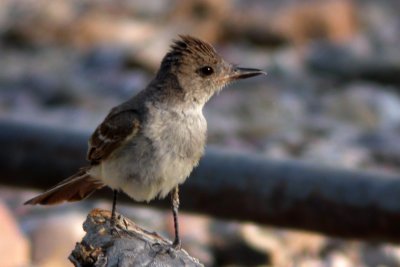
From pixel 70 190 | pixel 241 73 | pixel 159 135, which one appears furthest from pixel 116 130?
pixel 241 73

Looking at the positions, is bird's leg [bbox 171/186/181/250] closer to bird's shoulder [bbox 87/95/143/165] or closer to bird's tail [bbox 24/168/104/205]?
bird's shoulder [bbox 87/95/143/165]

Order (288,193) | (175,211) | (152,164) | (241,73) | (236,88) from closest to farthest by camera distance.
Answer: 1. (175,211)
2. (152,164)
3. (241,73)
4. (288,193)
5. (236,88)

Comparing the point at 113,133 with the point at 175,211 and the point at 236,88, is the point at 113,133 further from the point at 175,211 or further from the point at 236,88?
the point at 236,88

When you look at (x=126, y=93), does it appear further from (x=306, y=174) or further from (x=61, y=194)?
(x=61, y=194)

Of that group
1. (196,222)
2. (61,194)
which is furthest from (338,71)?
(61,194)

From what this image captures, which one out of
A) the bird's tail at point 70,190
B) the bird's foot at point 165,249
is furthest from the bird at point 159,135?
the bird's foot at point 165,249
